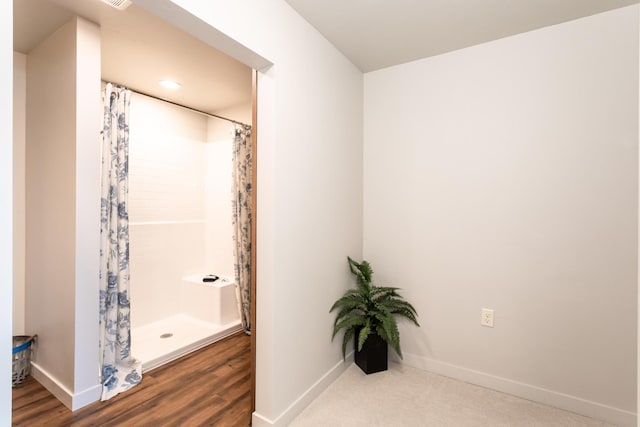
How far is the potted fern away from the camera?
2.28 meters

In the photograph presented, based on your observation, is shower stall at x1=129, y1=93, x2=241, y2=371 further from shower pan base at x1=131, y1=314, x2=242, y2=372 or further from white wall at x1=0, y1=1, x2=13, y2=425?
white wall at x1=0, y1=1, x2=13, y2=425

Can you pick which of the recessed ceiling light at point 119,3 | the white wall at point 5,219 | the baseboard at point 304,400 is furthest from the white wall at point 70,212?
the white wall at point 5,219

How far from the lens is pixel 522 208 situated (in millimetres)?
2109

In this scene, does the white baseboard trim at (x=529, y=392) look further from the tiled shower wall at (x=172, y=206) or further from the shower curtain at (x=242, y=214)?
the tiled shower wall at (x=172, y=206)

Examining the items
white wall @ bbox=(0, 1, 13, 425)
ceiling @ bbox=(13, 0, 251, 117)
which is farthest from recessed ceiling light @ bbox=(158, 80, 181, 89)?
white wall @ bbox=(0, 1, 13, 425)

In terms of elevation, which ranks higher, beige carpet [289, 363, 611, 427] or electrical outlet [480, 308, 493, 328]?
electrical outlet [480, 308, 493, 328]

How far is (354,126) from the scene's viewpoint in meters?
2.59

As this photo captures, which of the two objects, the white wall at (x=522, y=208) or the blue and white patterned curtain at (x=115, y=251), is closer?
the white wall at (x=522, y=208)

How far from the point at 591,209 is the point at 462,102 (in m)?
1.08

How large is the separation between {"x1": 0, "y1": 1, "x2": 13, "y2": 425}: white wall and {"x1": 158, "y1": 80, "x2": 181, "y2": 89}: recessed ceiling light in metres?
2.22

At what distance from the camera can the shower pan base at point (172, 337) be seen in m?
2.58

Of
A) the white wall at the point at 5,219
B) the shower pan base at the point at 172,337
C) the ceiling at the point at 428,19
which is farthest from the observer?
the shower pan base at the point at 172,337

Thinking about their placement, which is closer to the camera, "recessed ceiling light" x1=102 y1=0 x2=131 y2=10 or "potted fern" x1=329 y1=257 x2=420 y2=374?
"recessed ceiling light" x1=102 y1=0 x2=131 y2=10

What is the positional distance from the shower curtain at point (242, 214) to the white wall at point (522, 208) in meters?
1.37
